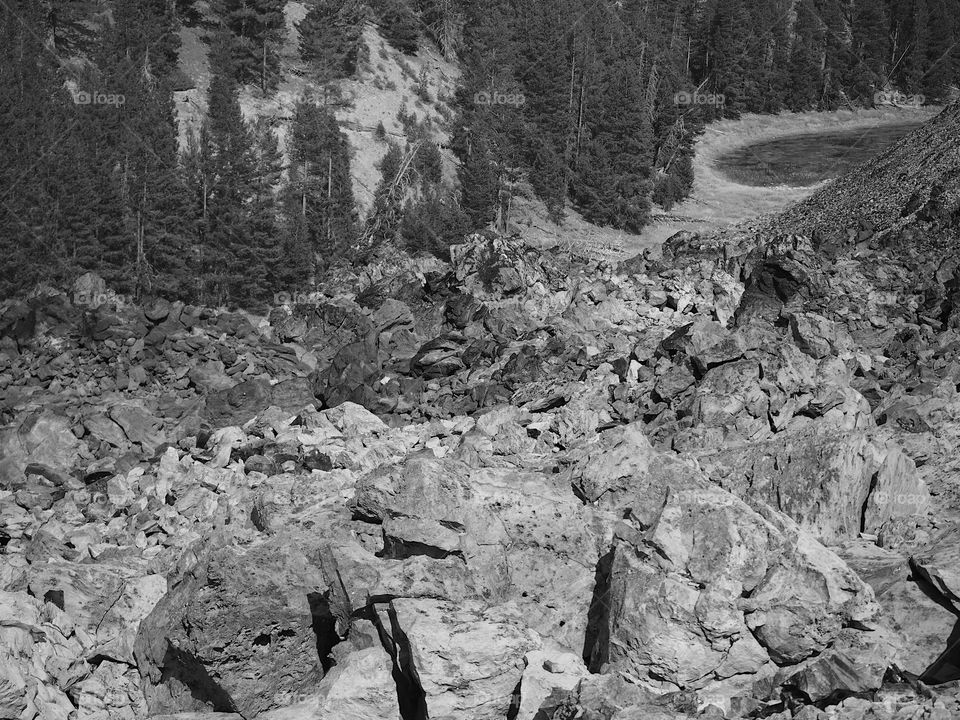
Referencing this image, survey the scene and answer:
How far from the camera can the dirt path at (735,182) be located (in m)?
53.8

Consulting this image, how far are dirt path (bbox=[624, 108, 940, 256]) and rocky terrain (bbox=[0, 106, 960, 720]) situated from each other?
22587 mm

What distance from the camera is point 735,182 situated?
61.6 metres

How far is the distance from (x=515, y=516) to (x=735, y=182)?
51847 millimetres

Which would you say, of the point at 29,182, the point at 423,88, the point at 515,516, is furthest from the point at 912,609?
the point at 423,88

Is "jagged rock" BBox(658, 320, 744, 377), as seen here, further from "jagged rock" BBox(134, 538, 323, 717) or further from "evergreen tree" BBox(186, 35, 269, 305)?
"evergreen tree" BBox(186, 35, 269, 305)

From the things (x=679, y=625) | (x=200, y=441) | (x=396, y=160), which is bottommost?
(x=200, y=441)

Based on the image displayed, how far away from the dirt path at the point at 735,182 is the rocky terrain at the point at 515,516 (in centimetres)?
2259

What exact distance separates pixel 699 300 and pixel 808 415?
40.3ft

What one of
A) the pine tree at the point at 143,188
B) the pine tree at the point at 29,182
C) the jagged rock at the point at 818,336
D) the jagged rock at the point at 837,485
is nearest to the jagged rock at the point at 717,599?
the jagged rock at the point at 837,485

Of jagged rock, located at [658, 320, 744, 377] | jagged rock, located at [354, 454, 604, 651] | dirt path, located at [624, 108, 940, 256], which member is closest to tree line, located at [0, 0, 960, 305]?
dirt path, located at [624, 108, 940, 256]

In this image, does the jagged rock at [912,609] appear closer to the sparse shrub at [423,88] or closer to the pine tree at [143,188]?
the pine tree at [143,188]

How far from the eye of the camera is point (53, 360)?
98.6 ft

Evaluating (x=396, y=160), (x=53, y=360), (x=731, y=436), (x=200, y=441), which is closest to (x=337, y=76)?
(x=396, y=160)

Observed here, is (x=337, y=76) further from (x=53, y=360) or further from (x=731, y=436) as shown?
(x=731, y=436)
